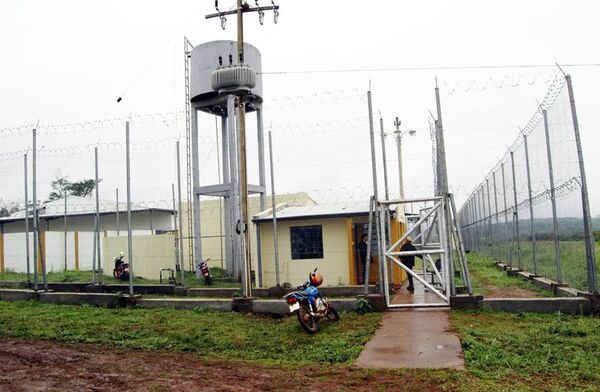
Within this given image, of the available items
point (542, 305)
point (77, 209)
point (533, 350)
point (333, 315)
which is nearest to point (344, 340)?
point (333, 315)

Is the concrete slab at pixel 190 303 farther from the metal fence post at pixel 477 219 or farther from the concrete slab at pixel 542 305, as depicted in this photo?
the metal fence post at pixel 477 219

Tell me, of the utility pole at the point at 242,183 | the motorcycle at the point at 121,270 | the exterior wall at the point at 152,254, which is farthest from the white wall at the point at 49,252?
the utility pole at the point at 242,183

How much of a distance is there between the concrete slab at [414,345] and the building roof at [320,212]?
200 inches

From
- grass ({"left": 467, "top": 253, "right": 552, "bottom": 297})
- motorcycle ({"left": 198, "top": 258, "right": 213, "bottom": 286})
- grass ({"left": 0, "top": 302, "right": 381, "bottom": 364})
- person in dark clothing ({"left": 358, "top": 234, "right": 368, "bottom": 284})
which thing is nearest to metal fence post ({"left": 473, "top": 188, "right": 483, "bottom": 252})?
grass ({"left": 467, "top": 253, "right": 552, "bottom": 297})

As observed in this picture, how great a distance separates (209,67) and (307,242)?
7259 mm

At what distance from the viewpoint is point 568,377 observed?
17.7 ft

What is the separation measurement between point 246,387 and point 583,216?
6.05 m

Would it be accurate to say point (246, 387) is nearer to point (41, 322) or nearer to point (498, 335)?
point (498, 335)

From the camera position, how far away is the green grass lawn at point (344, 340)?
550cm

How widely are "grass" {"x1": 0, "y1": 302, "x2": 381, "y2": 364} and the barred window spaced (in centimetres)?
463

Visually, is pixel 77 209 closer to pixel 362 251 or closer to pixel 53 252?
pixel 53 252

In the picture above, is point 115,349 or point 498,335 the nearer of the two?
point 498,335

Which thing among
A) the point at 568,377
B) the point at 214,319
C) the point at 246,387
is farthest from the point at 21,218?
the point at 568,377

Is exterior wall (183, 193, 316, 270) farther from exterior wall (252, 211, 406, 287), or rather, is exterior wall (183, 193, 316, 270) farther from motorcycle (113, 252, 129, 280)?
exterior wall (252, 211, 406, 287)
